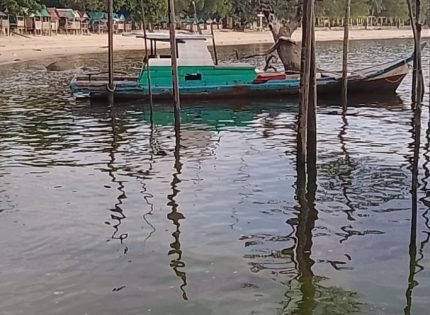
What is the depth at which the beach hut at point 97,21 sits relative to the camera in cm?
7544

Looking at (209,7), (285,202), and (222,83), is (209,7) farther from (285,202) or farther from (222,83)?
(285,202)

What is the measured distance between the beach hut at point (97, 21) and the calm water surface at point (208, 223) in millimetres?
58346

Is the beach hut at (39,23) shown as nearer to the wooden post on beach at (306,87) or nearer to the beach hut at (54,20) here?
Answer: the beach hut at (54,20)

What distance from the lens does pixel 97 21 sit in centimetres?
7688

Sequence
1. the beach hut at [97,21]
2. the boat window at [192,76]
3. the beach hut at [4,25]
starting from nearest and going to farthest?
the boat window at [192,76] < the beach hut at [4,25] < the beach hut at [97,21]

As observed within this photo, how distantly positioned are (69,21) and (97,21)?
4796 millimetres

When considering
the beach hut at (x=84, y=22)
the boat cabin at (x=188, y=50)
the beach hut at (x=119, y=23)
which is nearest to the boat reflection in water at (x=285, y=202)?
the boat cabin at (x=188, y=50)

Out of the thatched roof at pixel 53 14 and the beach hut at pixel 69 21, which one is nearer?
the thatched roof at pixel 53 14

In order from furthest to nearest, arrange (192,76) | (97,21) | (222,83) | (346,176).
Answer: (97,21), (222,83), (192,76), (346,176)

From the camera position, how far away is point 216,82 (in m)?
24.2

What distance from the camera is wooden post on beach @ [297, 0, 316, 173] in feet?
39.9

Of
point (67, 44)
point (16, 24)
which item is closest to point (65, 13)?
point (16, 24)

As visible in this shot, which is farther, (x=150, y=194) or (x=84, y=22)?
(x=84, y=22)

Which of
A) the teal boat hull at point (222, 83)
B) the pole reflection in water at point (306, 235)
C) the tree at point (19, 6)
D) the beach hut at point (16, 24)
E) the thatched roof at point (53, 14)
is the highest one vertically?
the tree at point (19, 6)
